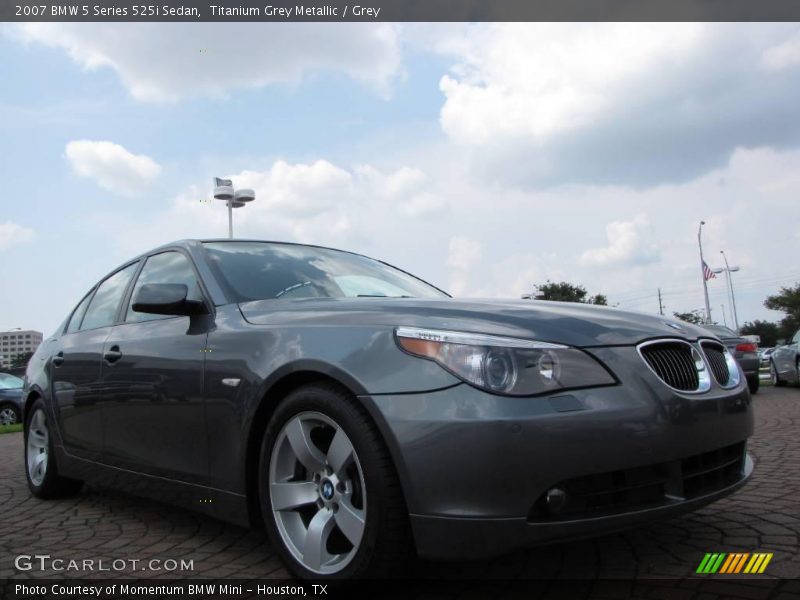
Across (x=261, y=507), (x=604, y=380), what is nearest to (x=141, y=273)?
(x=261, y=507)

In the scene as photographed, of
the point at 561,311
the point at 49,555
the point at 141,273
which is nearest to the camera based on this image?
the point at 561,311

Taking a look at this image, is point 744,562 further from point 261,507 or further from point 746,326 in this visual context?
point 746,326

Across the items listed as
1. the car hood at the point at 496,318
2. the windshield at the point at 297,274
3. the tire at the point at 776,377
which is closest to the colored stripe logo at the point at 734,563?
the car hood at the point at 496,318

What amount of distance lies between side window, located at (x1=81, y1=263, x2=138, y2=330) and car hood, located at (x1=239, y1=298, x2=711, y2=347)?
5.30ft

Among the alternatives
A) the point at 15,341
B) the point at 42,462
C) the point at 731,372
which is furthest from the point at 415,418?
Result: the point at 15,341

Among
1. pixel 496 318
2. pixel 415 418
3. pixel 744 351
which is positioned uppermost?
pixel 496 318

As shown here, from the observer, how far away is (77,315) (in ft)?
16.1

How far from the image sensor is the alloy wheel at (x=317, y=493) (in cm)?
247

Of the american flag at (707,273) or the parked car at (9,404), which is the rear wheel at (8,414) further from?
the american flag at (707,273)

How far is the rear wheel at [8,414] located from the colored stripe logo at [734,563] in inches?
632

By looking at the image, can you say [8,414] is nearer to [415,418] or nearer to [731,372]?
[415,418]

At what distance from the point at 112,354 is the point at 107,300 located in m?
0.77

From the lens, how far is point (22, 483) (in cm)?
574

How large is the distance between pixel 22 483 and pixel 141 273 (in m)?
2.70
